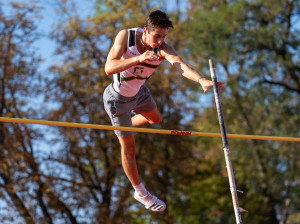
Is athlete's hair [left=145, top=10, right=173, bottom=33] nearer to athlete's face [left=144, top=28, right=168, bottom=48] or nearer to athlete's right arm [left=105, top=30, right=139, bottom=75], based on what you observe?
athlete's face [left=144, top=28, right=168, bottom=48]

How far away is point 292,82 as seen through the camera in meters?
19.0

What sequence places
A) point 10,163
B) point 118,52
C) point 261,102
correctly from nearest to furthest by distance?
point 118,52
point 10,163
point 261,102

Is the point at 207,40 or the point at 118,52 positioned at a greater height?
the point at 207,40

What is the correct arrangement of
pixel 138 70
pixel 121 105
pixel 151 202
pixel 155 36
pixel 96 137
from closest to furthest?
pixel 155 36 → pixel 138 70 → pixel 121 105 → pixel 151 202 → pixel 96 137

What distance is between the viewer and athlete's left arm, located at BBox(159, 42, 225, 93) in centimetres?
451

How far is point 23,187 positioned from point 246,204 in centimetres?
992

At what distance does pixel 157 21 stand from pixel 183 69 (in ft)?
1.90

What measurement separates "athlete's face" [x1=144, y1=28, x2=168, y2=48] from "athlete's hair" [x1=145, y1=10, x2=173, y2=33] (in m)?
0.04

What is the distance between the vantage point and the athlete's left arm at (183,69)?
451 cm

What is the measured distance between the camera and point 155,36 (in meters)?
4.68

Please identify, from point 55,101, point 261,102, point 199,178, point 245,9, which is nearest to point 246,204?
point 199,178

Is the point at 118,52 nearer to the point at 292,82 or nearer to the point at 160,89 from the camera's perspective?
the point at 160,89

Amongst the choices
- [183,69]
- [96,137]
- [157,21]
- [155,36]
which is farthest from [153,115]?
[96,137]

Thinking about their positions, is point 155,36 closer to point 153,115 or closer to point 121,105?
point 121,105
